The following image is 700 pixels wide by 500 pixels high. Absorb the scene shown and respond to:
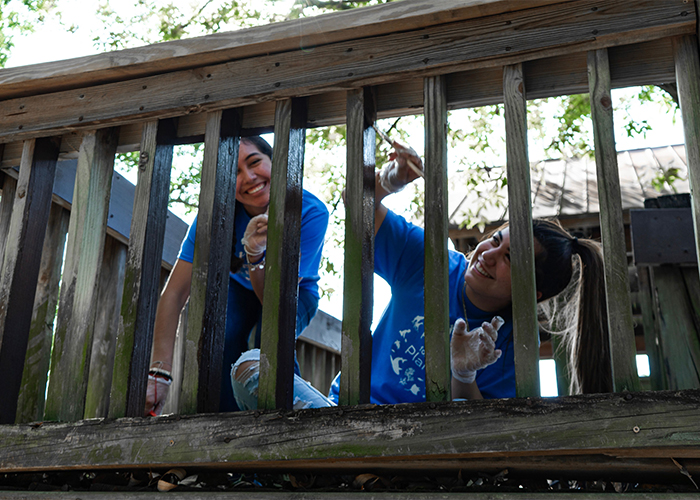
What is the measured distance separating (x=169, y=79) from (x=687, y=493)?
5.85 feet

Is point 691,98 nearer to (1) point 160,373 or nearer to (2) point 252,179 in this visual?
(2) point 252,179

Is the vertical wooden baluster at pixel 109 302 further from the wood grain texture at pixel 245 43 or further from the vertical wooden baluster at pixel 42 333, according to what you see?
the wood grain texture at pixel 245 43

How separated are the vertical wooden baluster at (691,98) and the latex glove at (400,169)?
827mm

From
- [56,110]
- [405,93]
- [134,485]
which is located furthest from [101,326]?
[405,93]

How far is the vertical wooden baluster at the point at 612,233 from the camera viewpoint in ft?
4.87

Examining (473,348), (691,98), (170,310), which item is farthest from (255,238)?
(691,98)

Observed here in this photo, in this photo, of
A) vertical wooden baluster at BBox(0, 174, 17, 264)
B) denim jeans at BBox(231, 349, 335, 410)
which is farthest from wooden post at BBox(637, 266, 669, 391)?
vertical wooden baluster at BBox(0, 174, 17, 264)

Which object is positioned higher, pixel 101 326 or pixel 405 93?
pixel 405 93

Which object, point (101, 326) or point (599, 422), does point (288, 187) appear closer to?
point (599, 422)

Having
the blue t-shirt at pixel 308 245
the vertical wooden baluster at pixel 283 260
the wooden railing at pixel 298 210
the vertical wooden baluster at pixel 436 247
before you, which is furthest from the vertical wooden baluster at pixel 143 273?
the vertical wooden baluster at pixel 436 247

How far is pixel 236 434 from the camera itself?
65.6 inches

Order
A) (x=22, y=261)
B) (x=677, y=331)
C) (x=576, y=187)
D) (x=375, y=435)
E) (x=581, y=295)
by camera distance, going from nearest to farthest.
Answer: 1. (x=375, y=435)
2. (x=22, y=261)
3. (x=581, y=295)
4. (x=677, y=331)
5. (x=576, y=187)

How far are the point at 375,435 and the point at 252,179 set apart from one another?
5.06ft

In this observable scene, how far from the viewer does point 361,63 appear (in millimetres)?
1909
